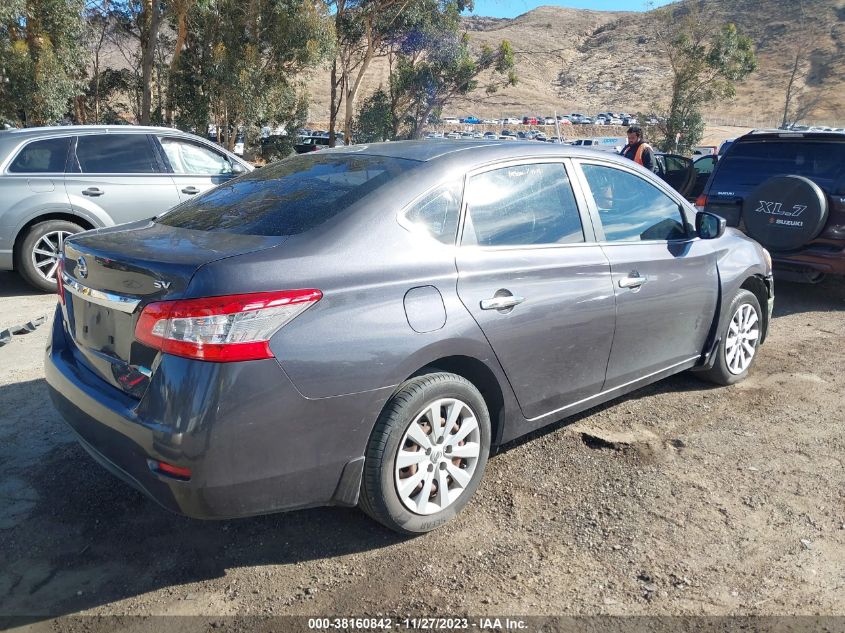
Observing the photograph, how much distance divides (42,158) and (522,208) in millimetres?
5943

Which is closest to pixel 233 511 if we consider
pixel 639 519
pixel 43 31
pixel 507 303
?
pixel 507 303

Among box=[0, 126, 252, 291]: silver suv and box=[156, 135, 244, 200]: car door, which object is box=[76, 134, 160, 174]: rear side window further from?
box=[156, 135, 244, 200]: car door

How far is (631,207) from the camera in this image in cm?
418

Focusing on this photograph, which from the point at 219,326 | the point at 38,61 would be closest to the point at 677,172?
the point at 219,326

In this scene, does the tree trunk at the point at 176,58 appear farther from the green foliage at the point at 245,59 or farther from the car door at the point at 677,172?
the car door at the point at 677,172

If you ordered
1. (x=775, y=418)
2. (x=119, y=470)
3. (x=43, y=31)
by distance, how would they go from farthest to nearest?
(x=43, y=31) < (x=775, y=418) < (x=119, y=470)

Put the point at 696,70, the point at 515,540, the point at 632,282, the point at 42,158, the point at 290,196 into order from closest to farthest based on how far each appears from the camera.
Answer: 1. the point at 515,540
2. the point at 290,196
3. the point at 632,282
4. the point at 42,158
5. the point at 696,70

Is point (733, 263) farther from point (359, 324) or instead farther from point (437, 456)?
point (359, 324)

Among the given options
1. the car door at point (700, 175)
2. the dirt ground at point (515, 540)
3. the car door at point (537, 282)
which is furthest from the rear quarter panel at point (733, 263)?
the car door at point (700, 175)

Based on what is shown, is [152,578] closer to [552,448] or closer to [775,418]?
[552,448]

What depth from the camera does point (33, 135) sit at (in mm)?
7293

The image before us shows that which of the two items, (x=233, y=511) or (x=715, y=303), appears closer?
(x=233, y=511)

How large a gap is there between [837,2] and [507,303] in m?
107

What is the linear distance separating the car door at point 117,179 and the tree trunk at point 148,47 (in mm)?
10856
